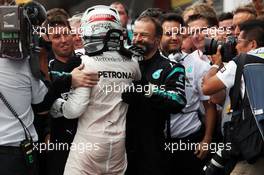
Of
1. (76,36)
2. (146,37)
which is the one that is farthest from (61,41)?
(146,37)

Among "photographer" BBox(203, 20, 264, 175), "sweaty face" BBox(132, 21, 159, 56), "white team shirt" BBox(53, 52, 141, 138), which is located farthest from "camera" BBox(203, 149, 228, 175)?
"sweaty face" BBox(132, 21, 159, 56)

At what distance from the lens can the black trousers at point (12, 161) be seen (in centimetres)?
379

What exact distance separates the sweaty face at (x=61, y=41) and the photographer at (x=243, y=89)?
138 cm

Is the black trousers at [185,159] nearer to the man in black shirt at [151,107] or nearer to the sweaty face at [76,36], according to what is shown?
the man in black shirt at [151,107]

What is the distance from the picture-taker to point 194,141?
5.01 meters

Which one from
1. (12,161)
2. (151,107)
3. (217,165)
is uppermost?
(151,107)

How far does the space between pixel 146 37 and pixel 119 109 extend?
883 millimetres

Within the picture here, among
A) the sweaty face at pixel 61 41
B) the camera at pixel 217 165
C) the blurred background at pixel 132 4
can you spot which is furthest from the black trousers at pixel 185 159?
the blurred background at pixel 132 4

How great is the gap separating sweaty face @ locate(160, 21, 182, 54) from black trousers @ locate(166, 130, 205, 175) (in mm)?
790

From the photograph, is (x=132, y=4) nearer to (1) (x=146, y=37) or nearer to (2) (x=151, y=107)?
(1) (x=146, y=37)

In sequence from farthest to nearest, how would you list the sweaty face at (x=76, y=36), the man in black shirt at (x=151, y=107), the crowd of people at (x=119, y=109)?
the sweaty face at (x=76, y=36)
the man in black shirt at (x=151, y=107)
the crowd of people at (x=119, y=109)

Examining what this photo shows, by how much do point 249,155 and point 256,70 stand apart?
22.4 inches

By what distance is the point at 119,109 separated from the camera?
4.03m

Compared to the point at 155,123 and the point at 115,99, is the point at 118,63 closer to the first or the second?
the point at 115,99
